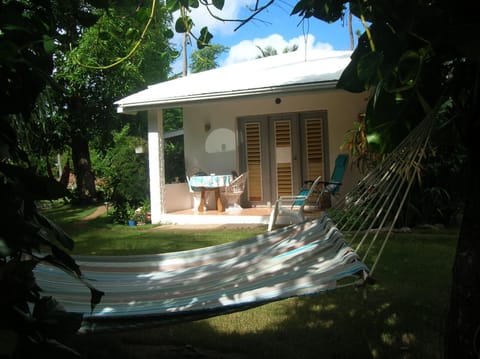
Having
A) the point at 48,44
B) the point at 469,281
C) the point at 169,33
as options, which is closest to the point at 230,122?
the point at 169,33

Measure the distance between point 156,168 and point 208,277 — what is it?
22.1 feet

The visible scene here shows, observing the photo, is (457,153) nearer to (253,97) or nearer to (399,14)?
(253,97)

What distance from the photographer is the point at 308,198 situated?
8398 mm

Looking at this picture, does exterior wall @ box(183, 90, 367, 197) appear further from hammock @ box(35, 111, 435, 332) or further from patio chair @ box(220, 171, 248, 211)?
hammock @ box(35, 111, 435, 332)

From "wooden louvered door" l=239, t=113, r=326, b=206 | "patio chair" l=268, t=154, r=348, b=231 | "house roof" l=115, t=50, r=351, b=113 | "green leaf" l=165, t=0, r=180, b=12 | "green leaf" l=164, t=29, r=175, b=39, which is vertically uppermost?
"house roof" l=115, t=50, r=351, b=113

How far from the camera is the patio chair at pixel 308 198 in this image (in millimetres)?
7691

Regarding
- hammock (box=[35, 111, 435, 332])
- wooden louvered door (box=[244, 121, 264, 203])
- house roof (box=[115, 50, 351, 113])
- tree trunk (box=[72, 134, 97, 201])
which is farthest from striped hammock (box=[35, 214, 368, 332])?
tree trunk (box=[72, 134, 97, 201])

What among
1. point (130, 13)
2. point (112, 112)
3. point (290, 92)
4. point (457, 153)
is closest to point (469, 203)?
point (130, 13)

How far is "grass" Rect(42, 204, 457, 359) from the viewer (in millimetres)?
3320

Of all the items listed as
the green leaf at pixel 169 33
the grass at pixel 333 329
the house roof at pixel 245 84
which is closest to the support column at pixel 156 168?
the house roof at pixel 245 84

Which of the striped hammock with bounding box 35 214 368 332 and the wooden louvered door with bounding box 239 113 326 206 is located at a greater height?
the wooden louvered door with bounding box 239 113 326 206

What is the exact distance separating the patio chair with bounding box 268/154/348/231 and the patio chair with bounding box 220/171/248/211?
3.81 ft

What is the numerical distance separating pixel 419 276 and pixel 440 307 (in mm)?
952

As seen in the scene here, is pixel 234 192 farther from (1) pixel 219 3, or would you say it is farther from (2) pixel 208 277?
(1) pixel 219 3
